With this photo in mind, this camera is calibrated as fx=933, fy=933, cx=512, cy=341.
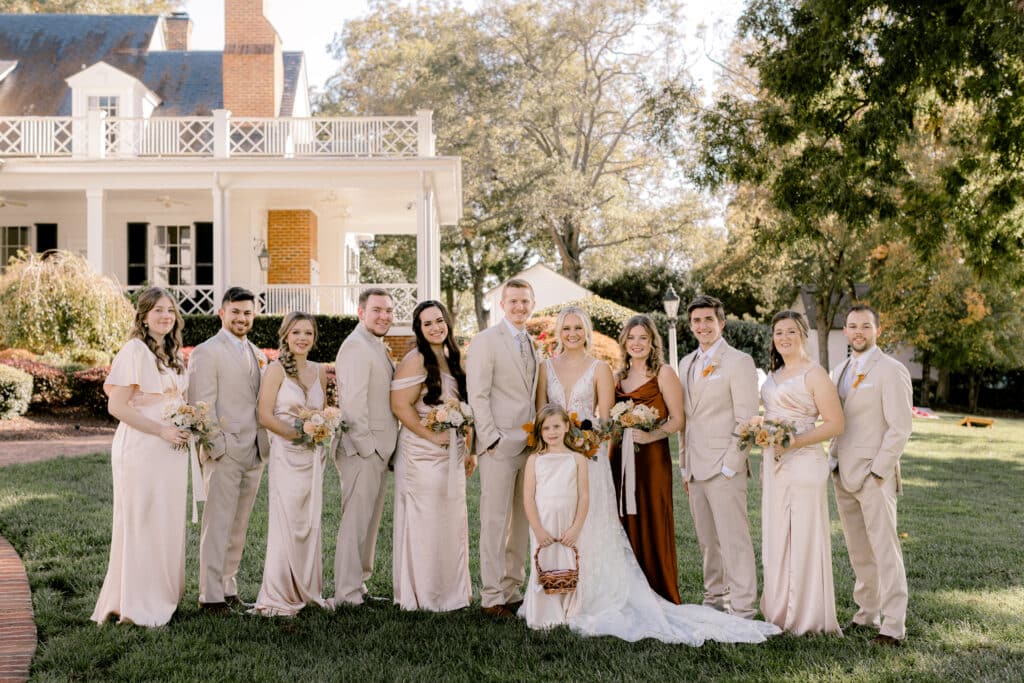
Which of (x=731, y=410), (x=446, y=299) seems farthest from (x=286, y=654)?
(x=446, y=299)

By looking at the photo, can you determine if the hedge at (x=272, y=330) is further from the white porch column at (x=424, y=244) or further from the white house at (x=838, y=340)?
the white house at (x=838, y=340)

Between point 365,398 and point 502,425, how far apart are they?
0.97 metres

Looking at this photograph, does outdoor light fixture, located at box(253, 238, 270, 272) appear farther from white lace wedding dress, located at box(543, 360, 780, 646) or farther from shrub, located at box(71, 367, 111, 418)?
white lace wedding dress, located at box(543, 360, 780, 646)

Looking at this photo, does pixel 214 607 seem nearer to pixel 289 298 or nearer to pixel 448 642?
pixel 448 642

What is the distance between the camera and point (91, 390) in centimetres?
1577

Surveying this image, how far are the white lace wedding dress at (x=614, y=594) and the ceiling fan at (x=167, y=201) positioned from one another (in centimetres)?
1822

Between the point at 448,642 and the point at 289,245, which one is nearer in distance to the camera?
the point at 448,642

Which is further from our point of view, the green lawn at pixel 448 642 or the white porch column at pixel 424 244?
the white porch column at pixel 424 244

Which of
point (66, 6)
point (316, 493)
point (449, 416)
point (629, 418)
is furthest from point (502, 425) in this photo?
point (66, 6)

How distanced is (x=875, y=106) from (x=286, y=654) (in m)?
9.40

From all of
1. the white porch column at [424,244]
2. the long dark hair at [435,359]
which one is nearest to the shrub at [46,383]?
the white porch column at [424,244]

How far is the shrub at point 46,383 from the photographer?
15430 millimetres

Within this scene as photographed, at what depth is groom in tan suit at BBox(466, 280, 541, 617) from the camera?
6363 millimetres

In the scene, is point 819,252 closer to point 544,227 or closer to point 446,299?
point 544,227
